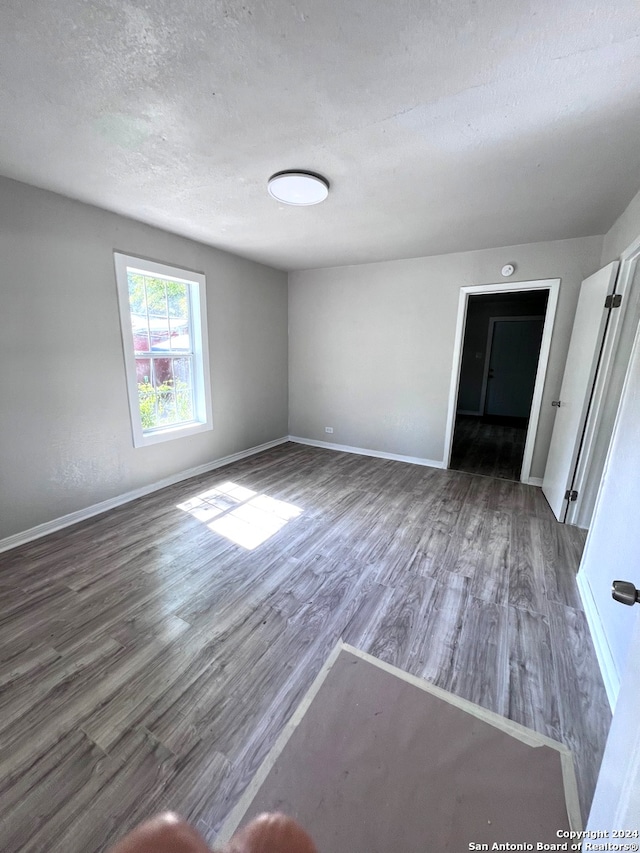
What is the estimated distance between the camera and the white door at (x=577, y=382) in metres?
2.55

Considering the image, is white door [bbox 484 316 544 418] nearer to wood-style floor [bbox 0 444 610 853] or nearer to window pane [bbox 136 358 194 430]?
wood-style floor [bbox 0 444 610 853]

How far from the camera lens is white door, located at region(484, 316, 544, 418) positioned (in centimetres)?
649

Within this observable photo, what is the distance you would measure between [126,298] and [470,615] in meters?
3.50

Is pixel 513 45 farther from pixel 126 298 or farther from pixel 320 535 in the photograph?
pixel 126 298

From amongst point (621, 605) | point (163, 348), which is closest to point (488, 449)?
point (621, 605)

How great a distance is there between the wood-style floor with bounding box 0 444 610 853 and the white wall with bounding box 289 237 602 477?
149cm

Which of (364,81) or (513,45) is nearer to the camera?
(513,45)

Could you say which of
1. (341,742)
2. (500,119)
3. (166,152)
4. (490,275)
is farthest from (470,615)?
(490,275)

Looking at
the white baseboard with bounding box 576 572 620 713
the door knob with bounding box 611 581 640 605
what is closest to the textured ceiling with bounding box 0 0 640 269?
the door knob with bounding box 611 581 640 605

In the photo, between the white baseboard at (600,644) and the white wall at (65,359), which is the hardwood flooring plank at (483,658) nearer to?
the white baseboard at (600,644)

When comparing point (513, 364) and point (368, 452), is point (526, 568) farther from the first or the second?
point (513, 364)

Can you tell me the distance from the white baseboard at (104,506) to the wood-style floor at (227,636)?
10cm

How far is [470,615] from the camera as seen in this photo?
1.89 m

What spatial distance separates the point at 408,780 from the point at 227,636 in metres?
0.98
